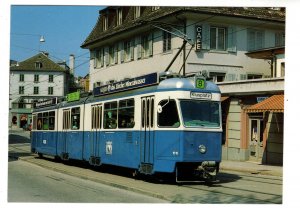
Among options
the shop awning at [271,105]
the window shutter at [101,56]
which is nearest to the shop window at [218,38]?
the shop awning at [271,105]

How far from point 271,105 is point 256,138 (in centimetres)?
308

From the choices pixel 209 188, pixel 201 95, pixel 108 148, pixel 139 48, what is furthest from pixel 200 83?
pixel 139 48

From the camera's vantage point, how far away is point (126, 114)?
52.3ft

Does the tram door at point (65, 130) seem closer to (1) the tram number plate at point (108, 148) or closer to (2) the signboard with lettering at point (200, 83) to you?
(1) the tram number plate at point (108, 148)

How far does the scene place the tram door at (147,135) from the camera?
14.6 metres

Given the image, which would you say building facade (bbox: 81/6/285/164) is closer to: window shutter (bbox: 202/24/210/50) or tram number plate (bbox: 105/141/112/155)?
window shutter (bbox: 202/24/210/50)

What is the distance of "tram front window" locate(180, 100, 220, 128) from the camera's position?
14.1 m

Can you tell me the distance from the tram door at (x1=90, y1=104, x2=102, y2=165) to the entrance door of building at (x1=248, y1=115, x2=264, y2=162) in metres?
8.21

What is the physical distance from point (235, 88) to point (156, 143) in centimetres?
1110

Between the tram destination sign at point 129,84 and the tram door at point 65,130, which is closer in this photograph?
the tram destination sign at point 129,84

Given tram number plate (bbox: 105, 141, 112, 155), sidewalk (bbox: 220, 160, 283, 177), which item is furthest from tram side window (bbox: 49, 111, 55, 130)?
sidewalk (bbox: 220, 160, 283, 177)

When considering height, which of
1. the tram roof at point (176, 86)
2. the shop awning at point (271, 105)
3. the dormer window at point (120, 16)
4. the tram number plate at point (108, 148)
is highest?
the dormer window at point (120, 16)

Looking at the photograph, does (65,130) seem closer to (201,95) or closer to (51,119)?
(51,119)

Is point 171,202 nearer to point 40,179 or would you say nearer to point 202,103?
point 202,103
